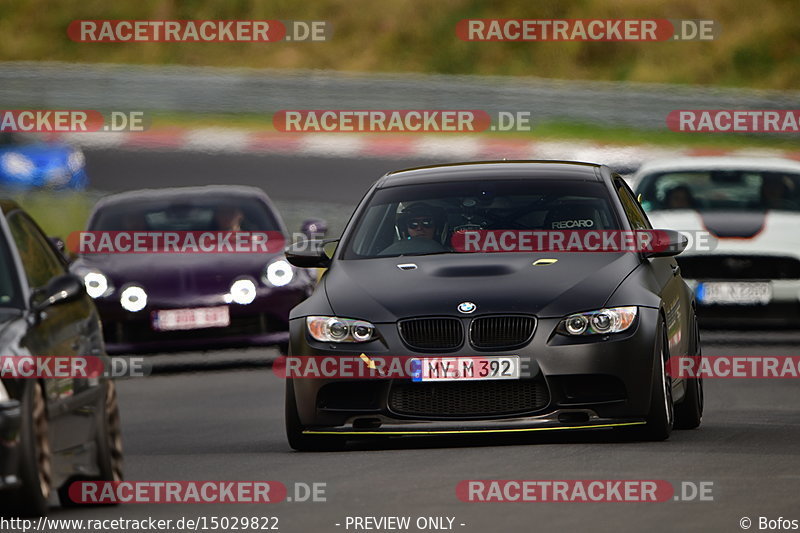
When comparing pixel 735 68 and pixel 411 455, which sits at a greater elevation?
pixel 735 68

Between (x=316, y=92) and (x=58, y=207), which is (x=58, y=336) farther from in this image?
(x=316, y=92)

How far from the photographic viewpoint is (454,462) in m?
10.7

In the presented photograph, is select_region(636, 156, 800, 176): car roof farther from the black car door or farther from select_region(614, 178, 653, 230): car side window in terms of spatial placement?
the black car door

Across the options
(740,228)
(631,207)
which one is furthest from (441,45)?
(631,207)

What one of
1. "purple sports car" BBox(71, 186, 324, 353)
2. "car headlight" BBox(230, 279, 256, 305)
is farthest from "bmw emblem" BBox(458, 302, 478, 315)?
"car headlight" BBox(230, 279, 256, 305)

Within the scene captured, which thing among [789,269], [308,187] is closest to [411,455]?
[789,269]

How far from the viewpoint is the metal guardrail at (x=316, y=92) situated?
3303 centimetres

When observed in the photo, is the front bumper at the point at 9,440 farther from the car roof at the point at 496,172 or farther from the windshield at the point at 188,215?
the windshield at the point at 188,215

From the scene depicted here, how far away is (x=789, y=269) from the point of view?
19.1 metres

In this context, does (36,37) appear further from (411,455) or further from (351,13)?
(411,455)

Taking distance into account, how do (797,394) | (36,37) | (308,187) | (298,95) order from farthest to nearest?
(36,37), (298,95), (308,187), (797,394)

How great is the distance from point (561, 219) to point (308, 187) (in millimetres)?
17679

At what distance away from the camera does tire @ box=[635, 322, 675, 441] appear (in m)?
11.4

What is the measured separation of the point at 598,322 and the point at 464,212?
4.70 feet
